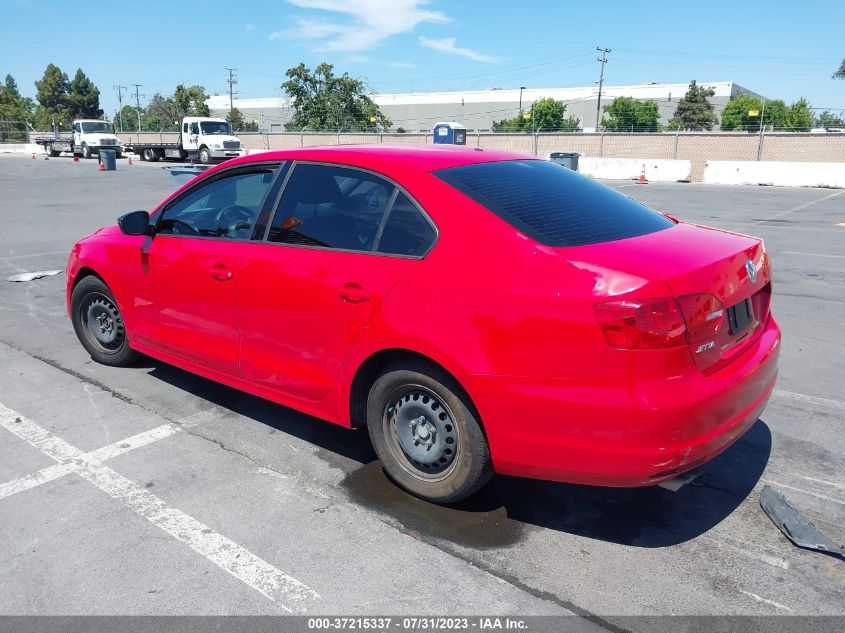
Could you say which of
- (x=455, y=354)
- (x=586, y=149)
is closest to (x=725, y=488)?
(x=455, y=354)

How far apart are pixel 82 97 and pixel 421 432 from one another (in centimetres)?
12108

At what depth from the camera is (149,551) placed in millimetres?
2910

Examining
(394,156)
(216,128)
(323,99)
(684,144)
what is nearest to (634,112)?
(323,99)

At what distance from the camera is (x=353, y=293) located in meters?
3.23

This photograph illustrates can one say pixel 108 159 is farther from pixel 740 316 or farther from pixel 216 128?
pixel 740 316

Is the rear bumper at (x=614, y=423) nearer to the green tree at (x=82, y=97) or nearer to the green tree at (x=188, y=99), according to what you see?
the green tree at (x=188, y=99)

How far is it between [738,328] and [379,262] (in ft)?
5.55

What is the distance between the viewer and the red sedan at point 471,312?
8.50 feet

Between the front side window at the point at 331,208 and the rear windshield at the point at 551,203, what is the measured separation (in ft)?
1.26

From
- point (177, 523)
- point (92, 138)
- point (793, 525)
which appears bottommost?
point (177, 523)

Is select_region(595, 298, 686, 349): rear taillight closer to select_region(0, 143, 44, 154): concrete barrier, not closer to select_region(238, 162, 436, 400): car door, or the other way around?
select_region(238, 162, 436, 400): car door

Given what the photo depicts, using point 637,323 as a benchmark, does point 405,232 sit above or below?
above

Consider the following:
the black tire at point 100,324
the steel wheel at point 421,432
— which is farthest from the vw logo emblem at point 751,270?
the black tire at point 100,324

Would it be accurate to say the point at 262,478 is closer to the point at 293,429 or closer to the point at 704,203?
the point at 293,429
